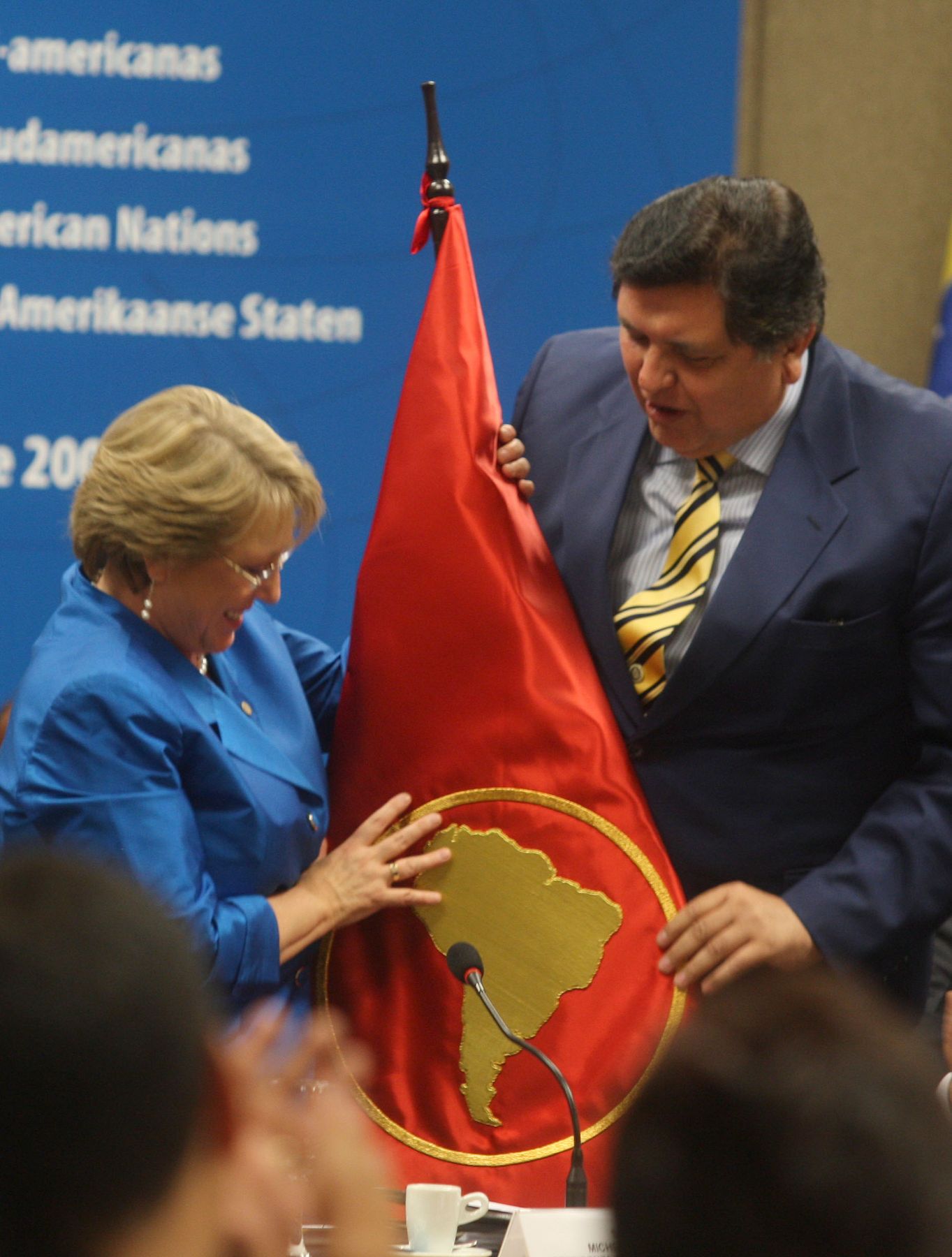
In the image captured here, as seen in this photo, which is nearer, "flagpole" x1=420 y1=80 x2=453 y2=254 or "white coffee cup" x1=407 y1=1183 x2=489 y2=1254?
"white coffee cup" x1=407 y1=1183 x2=489 y2=1254

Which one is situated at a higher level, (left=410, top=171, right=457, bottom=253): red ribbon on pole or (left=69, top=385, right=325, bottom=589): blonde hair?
(left=410, top=171, right=457, bottom=253): red ribbon on pole

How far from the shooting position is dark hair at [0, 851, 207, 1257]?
2.18 feet

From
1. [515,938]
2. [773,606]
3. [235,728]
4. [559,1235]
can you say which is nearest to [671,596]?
[773,606]

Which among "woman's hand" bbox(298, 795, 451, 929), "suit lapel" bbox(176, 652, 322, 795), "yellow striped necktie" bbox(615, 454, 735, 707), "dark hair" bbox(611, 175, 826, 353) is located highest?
"dark hair" bbox(611, 175, 826, 353)

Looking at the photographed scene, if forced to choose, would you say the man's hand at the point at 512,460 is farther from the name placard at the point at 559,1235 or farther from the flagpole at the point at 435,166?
the name placard at the point at 559,1235

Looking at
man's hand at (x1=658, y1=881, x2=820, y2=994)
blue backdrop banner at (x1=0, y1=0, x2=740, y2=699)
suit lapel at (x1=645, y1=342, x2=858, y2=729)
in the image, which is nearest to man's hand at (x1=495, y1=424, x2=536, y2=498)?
suit lapel at (x1=645, y1=342, x2=858, y2=729)

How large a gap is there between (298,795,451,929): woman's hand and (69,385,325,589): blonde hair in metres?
0.44

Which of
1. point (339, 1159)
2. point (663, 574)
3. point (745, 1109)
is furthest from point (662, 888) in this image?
point (745, 1109)

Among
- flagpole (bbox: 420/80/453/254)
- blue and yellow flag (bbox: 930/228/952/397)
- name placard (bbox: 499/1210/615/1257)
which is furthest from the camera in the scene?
blue and yellow flag (bbox: 930/228/952/397)

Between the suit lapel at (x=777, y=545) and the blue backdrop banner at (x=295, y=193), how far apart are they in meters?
1.33

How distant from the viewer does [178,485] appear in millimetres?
1925

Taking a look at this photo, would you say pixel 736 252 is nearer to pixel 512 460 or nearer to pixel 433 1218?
pixel 512 460

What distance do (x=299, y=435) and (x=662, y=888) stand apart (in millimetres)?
1689

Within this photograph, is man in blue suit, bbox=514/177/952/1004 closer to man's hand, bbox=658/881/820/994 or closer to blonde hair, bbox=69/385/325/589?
man's hand, bbox=658/881/820/994
